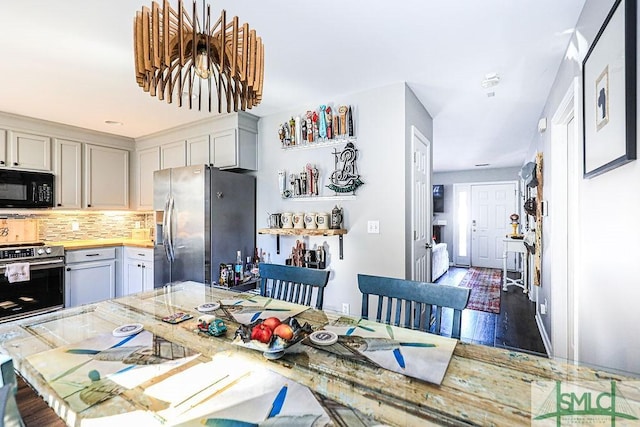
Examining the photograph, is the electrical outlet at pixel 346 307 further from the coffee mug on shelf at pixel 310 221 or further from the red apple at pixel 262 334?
the red apple at pixel 262 334

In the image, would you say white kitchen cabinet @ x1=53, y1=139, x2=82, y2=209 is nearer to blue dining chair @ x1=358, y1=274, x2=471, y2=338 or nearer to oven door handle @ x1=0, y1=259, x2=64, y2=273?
oven door handle @ x1=0, y1=259, x2=64, y2=273

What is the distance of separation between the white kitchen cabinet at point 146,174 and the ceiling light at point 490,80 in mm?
3878

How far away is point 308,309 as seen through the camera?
1536 mm

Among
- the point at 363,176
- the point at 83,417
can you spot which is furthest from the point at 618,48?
the point at 83,417

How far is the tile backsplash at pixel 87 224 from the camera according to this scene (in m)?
3.85

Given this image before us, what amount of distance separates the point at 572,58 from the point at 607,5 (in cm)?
72

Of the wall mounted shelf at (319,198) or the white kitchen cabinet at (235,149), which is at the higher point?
the white kitchen cabinet at (235,149)

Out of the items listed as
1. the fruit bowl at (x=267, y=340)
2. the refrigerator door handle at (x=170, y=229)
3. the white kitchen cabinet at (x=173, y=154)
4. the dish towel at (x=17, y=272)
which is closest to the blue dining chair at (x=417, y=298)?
the fruit bowl at (x=267, y=340)

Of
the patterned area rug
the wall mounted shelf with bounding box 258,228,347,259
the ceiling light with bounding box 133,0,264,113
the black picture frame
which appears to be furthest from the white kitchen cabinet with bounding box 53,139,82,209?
the patterned area rug

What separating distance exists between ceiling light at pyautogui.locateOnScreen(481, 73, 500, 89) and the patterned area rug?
248cm

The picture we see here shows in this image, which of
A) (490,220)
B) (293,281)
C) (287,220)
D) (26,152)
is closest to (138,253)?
(26,152)

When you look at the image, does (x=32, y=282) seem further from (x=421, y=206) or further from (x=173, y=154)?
(x=421, y=206)

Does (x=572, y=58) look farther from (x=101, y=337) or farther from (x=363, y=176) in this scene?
(x=101, y=337)

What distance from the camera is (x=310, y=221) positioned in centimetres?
300
